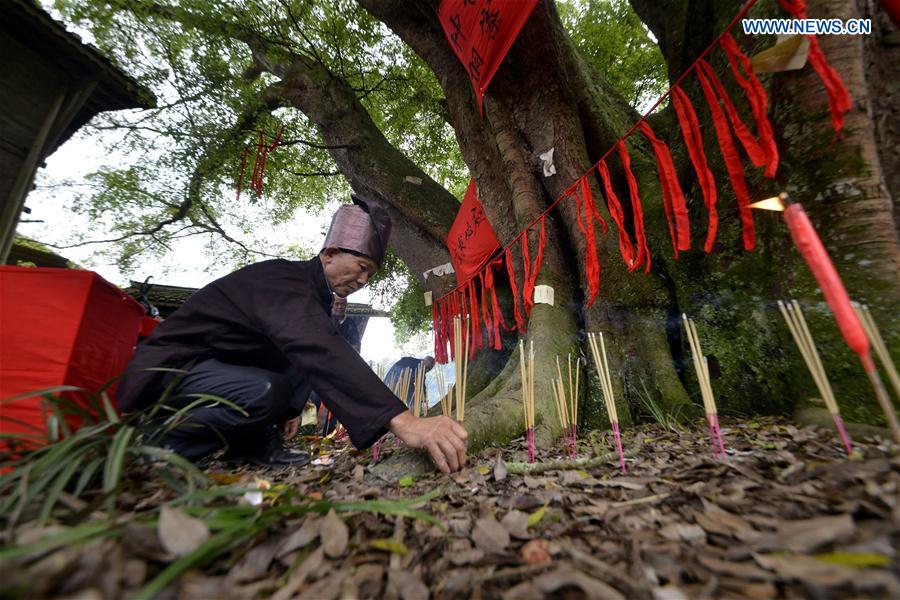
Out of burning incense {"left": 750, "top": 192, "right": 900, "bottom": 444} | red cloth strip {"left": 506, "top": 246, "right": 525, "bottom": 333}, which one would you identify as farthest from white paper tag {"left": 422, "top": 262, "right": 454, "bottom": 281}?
burning incense {"left": 750, "top": 192, "right": 900, "bottom": 444}

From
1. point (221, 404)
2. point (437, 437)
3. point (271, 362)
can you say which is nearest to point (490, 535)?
point (437, 437)

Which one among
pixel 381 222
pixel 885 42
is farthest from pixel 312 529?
pixel 885 42

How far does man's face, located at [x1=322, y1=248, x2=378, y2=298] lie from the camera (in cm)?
191

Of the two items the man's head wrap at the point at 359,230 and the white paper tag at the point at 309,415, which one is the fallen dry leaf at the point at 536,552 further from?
the white paper tag at the point at 309,415

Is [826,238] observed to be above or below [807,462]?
above

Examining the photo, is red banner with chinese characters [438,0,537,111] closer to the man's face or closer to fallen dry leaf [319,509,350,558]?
the man's face

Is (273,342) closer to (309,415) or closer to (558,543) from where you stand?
(558,543)

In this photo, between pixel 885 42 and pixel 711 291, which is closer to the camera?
pixel 885 42

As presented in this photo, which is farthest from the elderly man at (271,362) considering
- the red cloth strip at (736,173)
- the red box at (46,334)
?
the red cloth strip at (736,173)

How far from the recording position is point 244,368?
1.66 m

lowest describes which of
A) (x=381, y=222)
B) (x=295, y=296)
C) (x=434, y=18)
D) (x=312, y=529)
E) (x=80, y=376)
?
(x=312, y=529)

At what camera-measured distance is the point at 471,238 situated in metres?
3.38

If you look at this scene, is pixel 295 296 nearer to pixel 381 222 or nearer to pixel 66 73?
pixel 381 222

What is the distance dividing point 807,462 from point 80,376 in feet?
8.48
